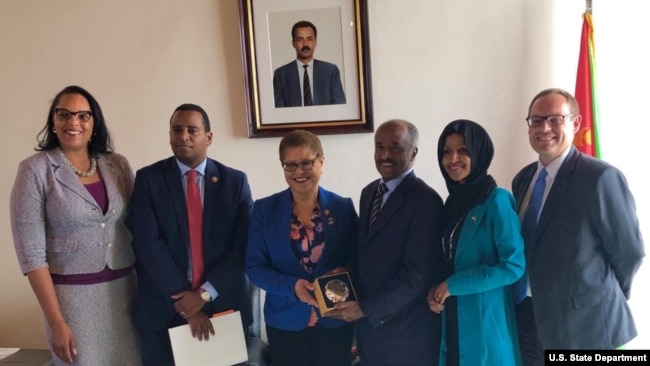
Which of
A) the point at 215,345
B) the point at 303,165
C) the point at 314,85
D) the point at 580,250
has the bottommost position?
Answer: the point at 215,345

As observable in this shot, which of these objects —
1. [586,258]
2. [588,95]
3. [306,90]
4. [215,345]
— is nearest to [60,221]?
[215,345]

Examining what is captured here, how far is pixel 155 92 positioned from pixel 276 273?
64.3 inches

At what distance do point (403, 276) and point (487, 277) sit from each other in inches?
10.7

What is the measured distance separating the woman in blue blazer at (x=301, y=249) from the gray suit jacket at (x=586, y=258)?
0.69 meters

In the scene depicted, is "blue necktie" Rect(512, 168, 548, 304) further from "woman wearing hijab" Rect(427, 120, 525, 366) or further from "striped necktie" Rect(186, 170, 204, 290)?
"striped necktie" Rect(186, 170, 204, 290)

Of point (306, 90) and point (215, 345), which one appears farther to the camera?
point (306, 90)

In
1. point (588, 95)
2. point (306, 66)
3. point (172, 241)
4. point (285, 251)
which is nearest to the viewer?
point (285, 251)

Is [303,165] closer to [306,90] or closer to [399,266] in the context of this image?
[399,266]

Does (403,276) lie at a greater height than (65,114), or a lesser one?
lesser

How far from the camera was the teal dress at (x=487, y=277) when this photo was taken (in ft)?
4.74

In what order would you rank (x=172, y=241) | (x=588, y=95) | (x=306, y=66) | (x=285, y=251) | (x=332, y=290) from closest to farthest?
(x=332, y=290), (x=285, y=251), (x=172, y=241), (x=588, y=95), (x=306, y=66)

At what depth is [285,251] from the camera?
5.48 feet

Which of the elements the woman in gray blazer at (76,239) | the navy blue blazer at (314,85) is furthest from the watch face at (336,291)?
the navy blue blazer at (314,85)

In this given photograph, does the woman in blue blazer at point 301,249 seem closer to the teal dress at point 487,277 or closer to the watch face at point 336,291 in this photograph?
the watch face at point 336,291
